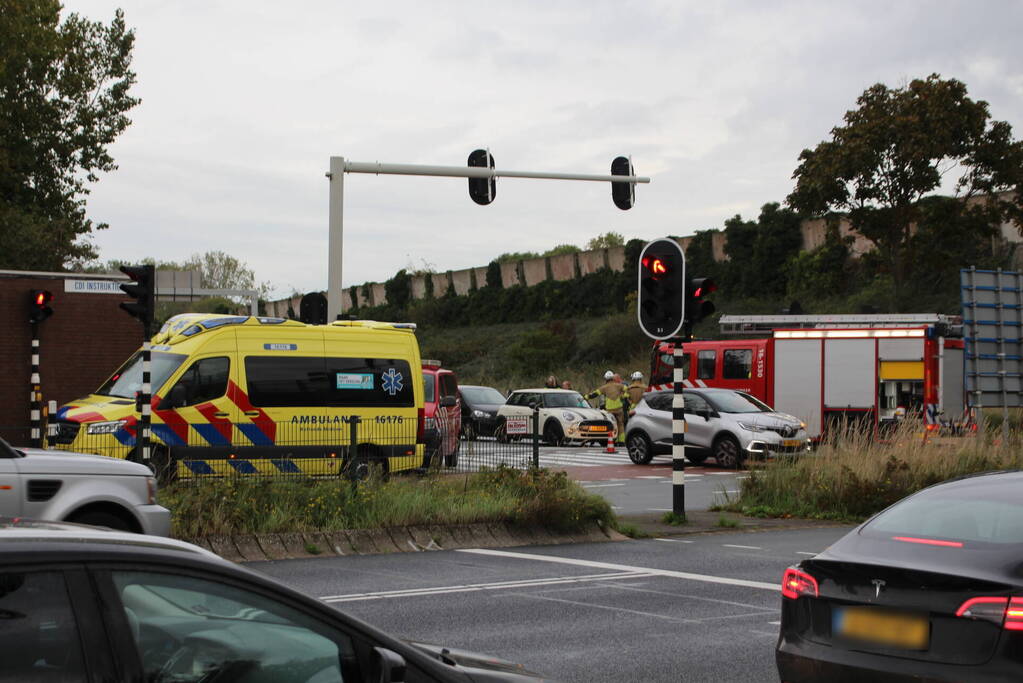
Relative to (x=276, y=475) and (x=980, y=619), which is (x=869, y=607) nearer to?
(x=980, y=619)

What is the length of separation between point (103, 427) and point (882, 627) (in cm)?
1324

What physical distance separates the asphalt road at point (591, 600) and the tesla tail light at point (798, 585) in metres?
1.64

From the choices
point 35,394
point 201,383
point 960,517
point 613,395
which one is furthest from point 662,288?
point 613,395

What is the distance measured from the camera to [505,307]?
67062 millimetres

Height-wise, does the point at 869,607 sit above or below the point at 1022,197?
below

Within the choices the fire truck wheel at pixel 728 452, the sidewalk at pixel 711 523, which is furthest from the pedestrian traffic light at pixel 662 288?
the fire truck wheel at pixel 728 452

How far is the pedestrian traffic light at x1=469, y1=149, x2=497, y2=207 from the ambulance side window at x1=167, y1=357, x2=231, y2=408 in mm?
6469

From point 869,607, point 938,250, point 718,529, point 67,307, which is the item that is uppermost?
point 938,250

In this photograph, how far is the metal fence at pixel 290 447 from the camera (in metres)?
14.3

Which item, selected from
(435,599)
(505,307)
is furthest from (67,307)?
(505,307)

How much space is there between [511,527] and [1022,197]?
29802mm

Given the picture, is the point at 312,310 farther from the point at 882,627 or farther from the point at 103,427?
the point at 882,627

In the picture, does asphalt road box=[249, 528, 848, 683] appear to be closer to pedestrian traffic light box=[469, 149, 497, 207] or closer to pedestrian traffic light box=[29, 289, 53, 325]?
pedestrian traffic light box=[469, 149, 497, 207]

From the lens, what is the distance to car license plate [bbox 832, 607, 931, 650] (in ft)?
17.9
